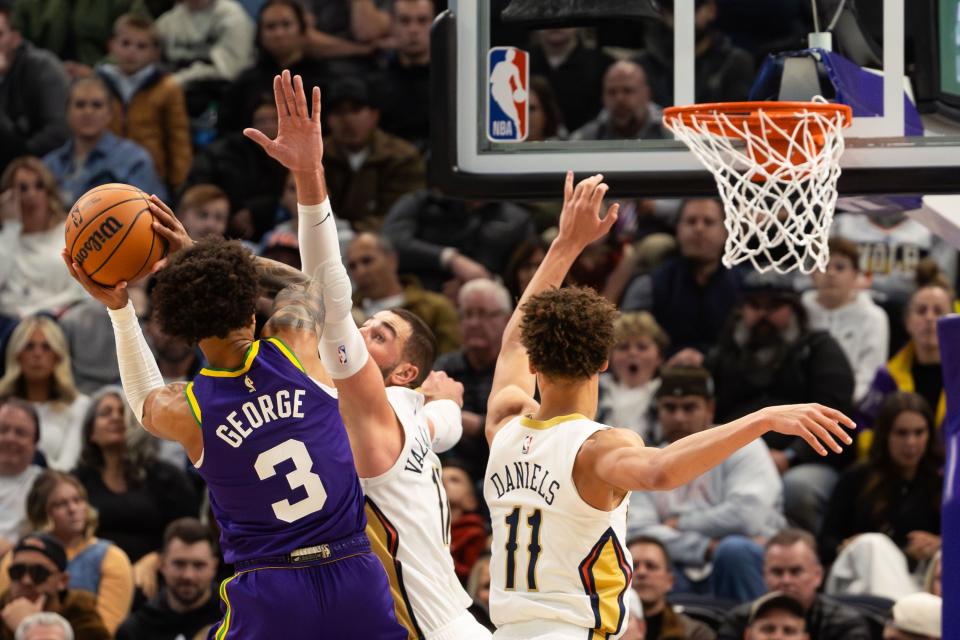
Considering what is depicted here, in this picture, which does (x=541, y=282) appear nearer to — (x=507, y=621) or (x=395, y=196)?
(x=507, y=621)

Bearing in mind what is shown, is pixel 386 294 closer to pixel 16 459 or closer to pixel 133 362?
pixel 16 459

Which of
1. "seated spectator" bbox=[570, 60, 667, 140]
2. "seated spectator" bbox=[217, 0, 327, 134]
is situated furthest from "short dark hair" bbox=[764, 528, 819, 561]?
"seated spectator" bbox=[217, 0, 327, 134]

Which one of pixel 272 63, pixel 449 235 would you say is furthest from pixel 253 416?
pixel 272 63

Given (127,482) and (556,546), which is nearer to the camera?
(556,546)

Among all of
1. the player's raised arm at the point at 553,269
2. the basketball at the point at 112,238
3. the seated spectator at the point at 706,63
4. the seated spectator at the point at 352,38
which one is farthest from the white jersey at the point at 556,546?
the seated spectator at the point at 352,38

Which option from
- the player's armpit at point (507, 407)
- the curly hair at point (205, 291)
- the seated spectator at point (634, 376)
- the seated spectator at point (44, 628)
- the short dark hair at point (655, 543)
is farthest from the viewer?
the seated spectator at point (634, 376)

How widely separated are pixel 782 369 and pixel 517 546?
4.33 m

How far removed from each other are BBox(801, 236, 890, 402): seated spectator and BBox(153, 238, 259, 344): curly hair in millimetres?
5198

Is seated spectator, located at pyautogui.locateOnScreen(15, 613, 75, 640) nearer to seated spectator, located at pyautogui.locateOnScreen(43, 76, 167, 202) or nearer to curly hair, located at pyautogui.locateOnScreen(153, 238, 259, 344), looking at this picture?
curly hair, located at pyautogui.locateOnScreen(153, 238, 259, 344)

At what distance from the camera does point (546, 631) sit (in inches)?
197

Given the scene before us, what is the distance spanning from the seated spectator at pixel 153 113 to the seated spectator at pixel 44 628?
4.09 meters

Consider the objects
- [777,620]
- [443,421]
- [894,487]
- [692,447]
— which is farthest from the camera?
[894,487]

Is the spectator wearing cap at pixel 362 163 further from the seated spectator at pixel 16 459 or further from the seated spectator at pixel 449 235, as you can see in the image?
the seated spectator at pixel 16 459

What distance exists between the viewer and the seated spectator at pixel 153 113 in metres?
11.2
